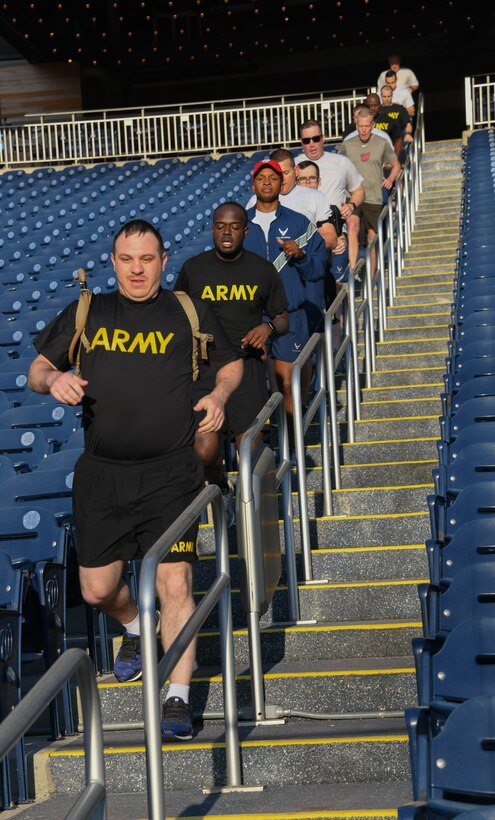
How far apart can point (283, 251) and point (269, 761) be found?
3.61 meters

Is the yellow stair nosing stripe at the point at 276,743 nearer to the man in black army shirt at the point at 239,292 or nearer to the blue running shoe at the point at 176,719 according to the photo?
the blue running shoe at the point at 176,719

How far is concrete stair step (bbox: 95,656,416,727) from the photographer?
5195 mm

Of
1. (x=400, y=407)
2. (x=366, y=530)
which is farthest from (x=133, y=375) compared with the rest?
(x=400, y=407)

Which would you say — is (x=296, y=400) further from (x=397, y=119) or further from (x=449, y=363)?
(x=397, y=119)

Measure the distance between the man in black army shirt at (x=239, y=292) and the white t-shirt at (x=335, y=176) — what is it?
3524mm

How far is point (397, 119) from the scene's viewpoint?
15.4 meters

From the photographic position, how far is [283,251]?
24.8 ft

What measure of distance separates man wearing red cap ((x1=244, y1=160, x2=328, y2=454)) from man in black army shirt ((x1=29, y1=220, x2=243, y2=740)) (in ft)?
8.82

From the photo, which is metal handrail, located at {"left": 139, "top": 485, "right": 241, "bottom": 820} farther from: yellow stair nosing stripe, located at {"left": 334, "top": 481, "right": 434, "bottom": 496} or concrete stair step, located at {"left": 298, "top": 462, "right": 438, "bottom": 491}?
concrete stair step, located at {"left": 298, "top": 462, "right": 438, "bottom": 491}

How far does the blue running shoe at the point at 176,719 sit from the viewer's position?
474cm

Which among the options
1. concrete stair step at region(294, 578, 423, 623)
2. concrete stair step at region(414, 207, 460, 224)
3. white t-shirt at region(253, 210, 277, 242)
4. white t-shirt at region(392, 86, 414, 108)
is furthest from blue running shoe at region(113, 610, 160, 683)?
white t-shirt at region(392, 86, 414, 108)

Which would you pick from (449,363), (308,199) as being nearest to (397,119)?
(308,199)

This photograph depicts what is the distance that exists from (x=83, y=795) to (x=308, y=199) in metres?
6.45

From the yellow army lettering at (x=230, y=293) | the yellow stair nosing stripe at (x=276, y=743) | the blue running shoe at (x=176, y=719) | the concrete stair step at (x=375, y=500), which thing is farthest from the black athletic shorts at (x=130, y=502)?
the concrete stair step at (x=375, y=500)
